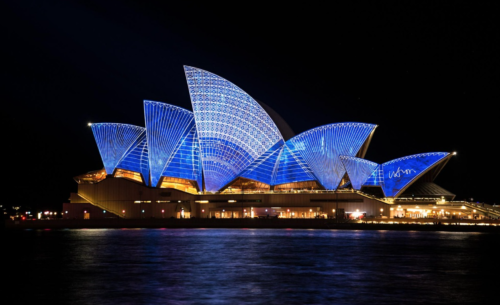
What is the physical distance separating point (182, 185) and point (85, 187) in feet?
51.4

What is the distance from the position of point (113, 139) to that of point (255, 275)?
67.6 metres

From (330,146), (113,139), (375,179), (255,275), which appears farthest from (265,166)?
(255,275)

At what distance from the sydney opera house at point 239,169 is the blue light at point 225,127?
0.15 m

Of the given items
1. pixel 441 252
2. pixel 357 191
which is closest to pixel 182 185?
pixel 357 191

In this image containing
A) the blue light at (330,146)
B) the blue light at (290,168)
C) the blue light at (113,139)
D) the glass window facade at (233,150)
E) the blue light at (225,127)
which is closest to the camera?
the blue light at (225,127)

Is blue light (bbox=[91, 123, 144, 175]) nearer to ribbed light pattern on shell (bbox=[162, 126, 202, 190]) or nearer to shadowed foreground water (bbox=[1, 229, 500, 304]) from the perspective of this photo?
ribbed light pattern on shell (bbox=[162, 126, 202, 190])

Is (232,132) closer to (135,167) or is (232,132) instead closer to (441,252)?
(135,167)

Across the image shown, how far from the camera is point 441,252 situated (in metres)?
39.4

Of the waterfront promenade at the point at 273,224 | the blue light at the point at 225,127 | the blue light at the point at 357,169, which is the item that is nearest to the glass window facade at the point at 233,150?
the blue light at the point at 357,169

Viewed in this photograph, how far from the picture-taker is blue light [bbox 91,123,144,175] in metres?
91.1

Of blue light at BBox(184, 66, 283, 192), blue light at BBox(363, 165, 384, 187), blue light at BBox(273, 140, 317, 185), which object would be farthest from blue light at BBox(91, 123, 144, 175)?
blue light at BBox(363, 165, 384, 187)

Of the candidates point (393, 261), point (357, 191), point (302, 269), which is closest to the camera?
point (302, 269)

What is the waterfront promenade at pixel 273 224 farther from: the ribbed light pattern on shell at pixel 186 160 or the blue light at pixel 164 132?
the blue light at pixel 164 132

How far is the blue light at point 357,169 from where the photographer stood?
86625 mm
